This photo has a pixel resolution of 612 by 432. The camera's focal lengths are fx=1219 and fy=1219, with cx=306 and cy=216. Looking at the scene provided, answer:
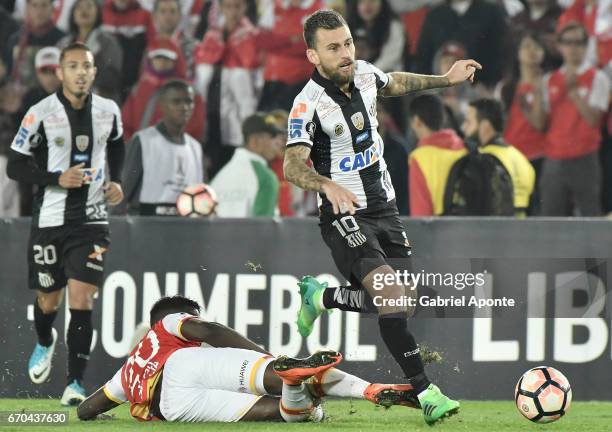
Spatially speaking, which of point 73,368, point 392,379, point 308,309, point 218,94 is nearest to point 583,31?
point 218,94

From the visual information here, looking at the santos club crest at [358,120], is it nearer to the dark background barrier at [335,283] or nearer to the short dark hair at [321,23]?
the short dark hair at [321,23]

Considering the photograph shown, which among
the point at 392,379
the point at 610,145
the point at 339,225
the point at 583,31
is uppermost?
the point at 583,31

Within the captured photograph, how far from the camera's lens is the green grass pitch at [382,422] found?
718 cm

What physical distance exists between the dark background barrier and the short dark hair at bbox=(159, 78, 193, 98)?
1957 mm

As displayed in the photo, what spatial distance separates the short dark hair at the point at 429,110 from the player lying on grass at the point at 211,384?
13.4ft

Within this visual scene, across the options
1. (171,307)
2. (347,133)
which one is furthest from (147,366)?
(347,133)

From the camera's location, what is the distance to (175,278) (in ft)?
32.1

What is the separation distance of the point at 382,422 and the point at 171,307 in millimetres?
1537

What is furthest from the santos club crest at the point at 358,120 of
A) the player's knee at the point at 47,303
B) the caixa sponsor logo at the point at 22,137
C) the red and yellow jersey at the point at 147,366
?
the player's knee at the point at 47,303

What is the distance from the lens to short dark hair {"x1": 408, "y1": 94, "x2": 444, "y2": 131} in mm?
11023

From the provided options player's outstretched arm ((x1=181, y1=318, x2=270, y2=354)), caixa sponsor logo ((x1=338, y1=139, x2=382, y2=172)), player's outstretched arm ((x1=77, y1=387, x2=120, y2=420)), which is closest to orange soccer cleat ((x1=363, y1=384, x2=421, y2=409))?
player's outstretched arm ((x1=181, y1=318, x2=270, y2=354))

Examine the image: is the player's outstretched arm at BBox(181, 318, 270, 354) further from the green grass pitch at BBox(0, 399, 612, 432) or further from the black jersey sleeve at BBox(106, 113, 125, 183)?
the black jersey sleeve at BBox(106, 113, 125, 183)

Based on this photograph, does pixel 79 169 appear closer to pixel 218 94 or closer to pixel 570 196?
pixel 218 94

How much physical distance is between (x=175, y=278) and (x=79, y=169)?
1357 mm
